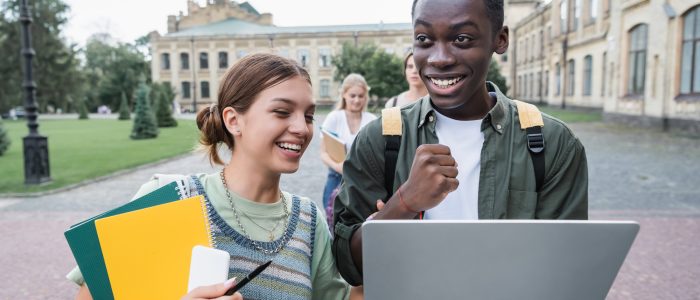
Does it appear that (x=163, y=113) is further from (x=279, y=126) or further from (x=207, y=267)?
(x=207, y=267)

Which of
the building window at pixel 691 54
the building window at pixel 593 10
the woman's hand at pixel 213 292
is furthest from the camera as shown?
the building window at pixel 593 10

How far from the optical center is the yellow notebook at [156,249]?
1.15 meters

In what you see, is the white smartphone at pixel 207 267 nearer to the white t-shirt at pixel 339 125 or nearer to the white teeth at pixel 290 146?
the white teeth at pixel 290 146

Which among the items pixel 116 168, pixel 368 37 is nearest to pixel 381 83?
pixel 368 37

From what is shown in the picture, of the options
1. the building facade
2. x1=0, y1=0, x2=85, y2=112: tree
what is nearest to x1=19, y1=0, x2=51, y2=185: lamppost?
the building facade

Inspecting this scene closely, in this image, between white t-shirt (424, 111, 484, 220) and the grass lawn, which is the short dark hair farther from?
the grass lawn

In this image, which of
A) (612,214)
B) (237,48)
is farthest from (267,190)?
(237,48)

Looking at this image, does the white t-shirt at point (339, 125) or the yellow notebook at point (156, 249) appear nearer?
the yellow notebook at point (156, 249)

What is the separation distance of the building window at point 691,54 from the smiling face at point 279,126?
19.7 m

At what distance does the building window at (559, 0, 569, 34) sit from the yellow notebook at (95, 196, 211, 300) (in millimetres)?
36607

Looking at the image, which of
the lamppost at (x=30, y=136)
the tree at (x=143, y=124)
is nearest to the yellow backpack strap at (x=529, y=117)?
the lamppost at (x=30, y=136)

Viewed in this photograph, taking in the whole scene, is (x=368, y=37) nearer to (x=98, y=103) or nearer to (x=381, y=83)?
(x=381, y=83)

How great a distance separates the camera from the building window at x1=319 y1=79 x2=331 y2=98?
5512cm

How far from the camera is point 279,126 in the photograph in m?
1.48
